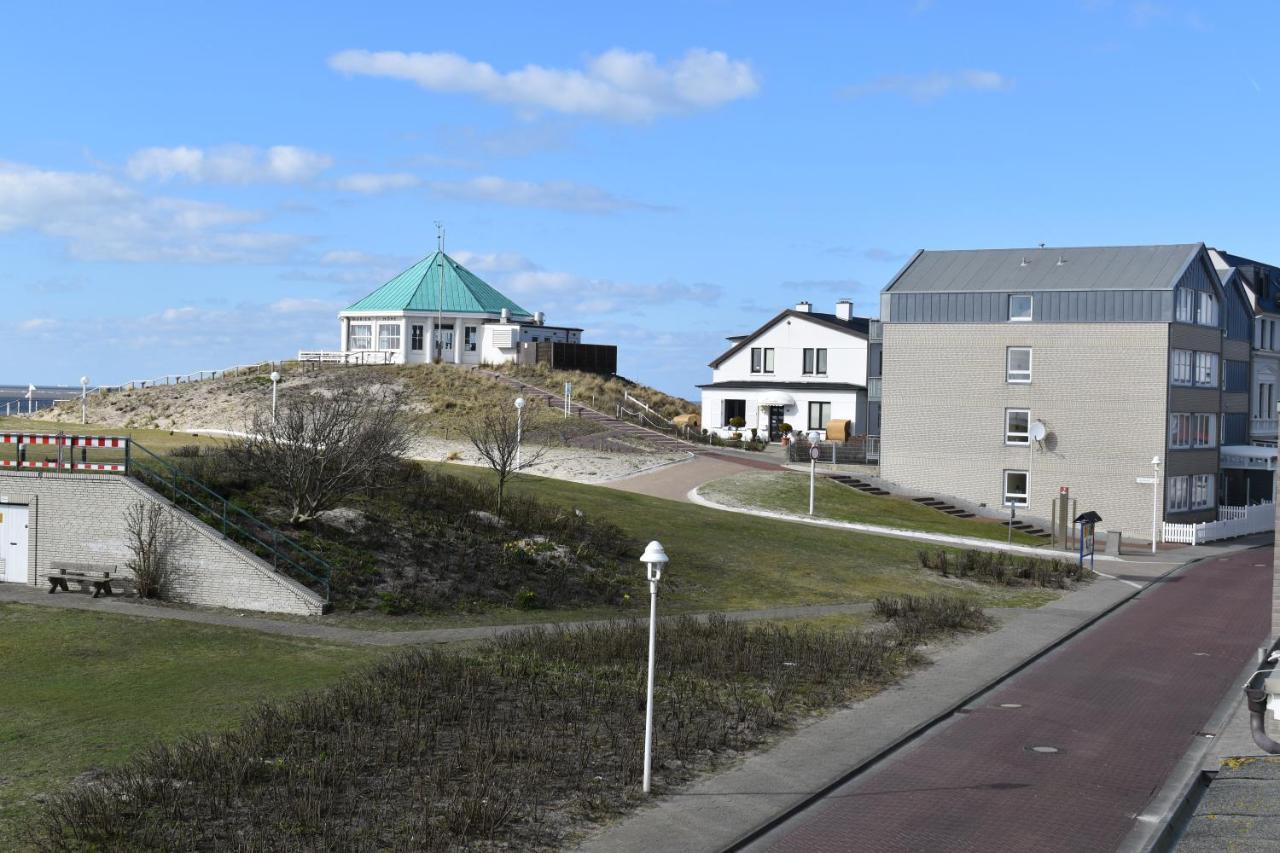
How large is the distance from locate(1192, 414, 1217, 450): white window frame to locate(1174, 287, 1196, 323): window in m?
4.17

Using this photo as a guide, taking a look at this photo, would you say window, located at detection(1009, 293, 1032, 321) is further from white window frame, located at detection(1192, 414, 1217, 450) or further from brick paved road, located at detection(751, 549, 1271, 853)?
brick paved road, located at detection(751, 549, 1271, 853)

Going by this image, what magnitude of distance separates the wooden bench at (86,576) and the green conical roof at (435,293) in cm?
5461

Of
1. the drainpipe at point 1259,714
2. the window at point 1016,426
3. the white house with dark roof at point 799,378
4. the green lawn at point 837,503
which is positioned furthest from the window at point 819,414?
the drainpipe at point 1259,714

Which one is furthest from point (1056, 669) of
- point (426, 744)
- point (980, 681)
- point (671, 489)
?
point (671, 489)

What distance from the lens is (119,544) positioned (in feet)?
86.4

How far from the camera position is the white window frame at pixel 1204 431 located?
53.0 meters

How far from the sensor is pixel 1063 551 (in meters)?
43.0

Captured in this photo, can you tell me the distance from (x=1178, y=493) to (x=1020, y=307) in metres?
9.63

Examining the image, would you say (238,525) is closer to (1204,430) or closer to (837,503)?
(837,503)

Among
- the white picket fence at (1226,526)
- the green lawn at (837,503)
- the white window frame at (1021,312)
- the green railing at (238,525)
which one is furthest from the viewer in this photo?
the white window frame at (1021,312)

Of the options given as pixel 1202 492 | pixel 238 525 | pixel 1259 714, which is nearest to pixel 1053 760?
pixel 1259 714

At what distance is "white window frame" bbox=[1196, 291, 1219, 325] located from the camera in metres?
52.6

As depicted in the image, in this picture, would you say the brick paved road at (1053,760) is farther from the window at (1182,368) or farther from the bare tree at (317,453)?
the window at (1182,368)

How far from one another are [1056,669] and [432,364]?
5764cm
